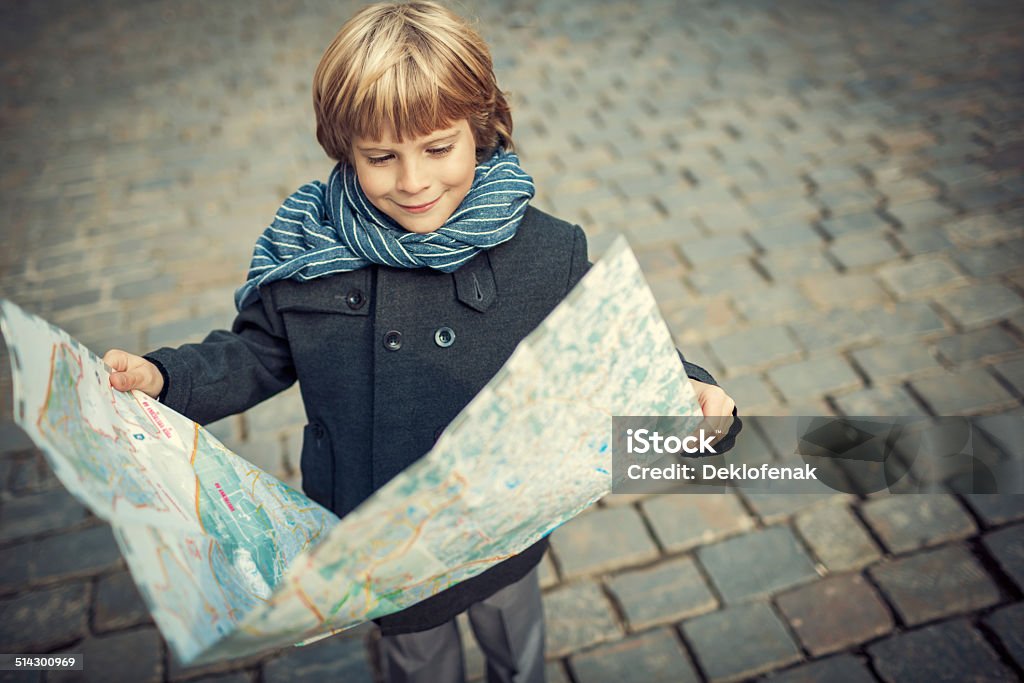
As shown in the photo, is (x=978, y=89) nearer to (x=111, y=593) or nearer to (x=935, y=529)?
(x=935, y=529)

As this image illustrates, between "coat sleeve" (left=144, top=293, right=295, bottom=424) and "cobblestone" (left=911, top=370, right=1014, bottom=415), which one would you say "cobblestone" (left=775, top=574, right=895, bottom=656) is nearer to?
"cobblestone" (left=911, top=370, right=1014, bottom=415)

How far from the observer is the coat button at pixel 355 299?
5.01ft

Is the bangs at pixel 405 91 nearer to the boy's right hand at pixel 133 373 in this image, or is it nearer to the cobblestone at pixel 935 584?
the boy's right hand at pixel 133 373

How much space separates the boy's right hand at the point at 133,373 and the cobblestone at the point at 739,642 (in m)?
1.57

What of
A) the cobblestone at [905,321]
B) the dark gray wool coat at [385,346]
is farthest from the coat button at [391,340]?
the cobblestone at [905,321]

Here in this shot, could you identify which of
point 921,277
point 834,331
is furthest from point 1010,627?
point 921,277

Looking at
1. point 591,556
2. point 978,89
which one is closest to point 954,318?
point 591,556

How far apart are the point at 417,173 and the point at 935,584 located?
189 cm

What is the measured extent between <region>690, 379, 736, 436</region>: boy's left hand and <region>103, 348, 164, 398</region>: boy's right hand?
3.01 feet

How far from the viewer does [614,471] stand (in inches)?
44.8

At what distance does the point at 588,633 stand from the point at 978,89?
4.09 metres

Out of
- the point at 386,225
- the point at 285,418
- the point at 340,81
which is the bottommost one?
the point at 285,418

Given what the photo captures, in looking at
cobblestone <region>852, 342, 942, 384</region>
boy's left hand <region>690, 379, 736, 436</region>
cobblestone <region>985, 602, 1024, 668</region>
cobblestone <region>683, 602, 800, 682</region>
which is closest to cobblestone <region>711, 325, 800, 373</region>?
cobblestone <region>852, 342, 942, 384</region>

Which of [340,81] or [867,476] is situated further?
[867,476]
